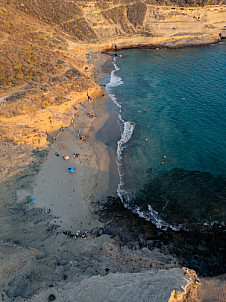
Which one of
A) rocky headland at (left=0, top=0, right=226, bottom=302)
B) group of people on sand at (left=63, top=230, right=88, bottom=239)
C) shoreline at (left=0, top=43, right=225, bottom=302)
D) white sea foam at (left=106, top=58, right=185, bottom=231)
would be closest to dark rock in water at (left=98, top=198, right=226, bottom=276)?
rocky headland at (left=0, top=0, right=226, bottom=302)

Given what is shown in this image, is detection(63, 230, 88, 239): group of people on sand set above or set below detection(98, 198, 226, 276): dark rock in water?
above

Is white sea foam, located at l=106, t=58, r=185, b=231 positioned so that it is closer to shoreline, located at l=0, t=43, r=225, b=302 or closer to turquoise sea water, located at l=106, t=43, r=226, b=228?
turquoise sea water, located at l=106, t=43, r=226, b=228

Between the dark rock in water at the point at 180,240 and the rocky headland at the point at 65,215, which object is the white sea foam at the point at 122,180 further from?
the rocky headland at the point at 65,215

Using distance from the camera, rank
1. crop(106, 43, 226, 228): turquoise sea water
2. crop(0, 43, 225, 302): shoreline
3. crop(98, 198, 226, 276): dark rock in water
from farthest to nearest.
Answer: crop(106, 43, 226, 228): turquoise sea water
crop(98, 198, 226, 276): dark rock in water
crop(0, 43, 225, 302): shoreline

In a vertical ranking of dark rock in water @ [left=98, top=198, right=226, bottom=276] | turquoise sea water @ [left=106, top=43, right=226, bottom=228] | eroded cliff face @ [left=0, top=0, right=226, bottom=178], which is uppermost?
eroded cliff face @ [left=0, top=0, right=226, bottom=178]

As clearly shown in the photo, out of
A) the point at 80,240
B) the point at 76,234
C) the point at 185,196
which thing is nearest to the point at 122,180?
the point at 185,196

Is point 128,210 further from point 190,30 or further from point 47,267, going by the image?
point 190,30
